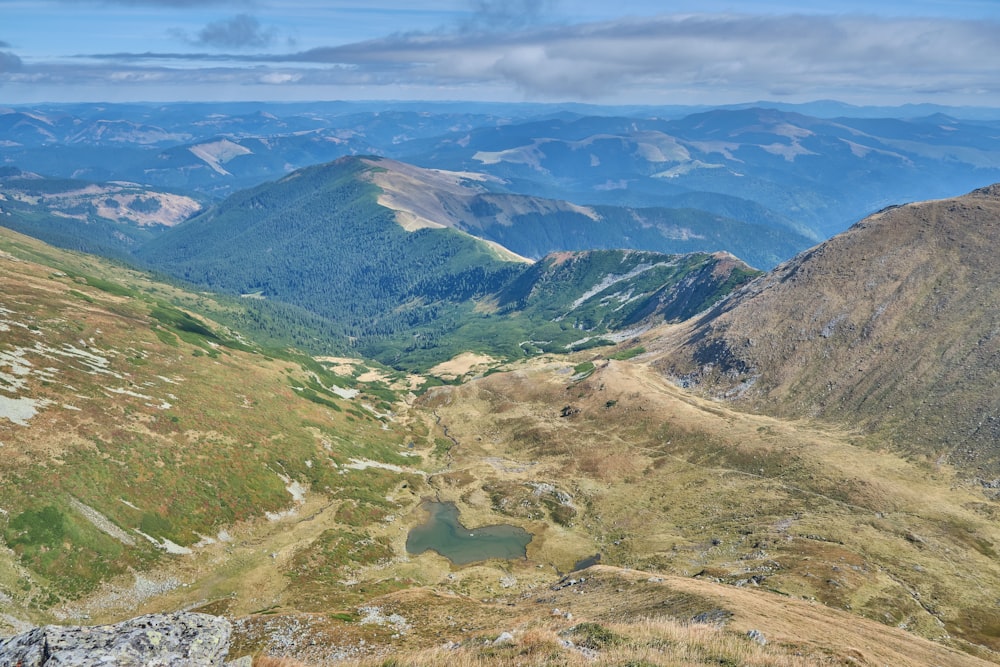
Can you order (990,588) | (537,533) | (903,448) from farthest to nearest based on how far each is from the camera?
(903,448), (537,533), (990,588)

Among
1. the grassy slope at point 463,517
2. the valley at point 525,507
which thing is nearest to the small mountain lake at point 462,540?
the valley at point 525,507

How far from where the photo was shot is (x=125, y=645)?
38.6 meters

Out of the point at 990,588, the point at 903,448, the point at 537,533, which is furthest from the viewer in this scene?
the point at 903,448

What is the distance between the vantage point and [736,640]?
4116 cm

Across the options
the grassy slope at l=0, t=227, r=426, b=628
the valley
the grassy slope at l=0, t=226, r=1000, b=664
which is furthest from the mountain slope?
the grassy slope at l=0, t=227, r=426, b=628

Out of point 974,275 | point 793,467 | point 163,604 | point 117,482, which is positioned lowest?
point 793,467

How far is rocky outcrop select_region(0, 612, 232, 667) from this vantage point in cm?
3581

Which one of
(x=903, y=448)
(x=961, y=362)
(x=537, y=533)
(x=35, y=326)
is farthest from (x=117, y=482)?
(x=961, y=362)

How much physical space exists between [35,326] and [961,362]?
24293 centimetres

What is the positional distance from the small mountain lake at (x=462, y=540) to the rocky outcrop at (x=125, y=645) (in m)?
86.4

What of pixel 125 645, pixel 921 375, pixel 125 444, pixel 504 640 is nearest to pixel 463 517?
pixel 125 444

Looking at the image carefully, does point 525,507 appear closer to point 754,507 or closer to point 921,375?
point 754,507

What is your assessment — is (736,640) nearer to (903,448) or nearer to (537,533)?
(537,533)

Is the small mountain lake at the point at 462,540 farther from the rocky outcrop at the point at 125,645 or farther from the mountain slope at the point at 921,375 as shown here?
the mountain slope at the point at 921,375
